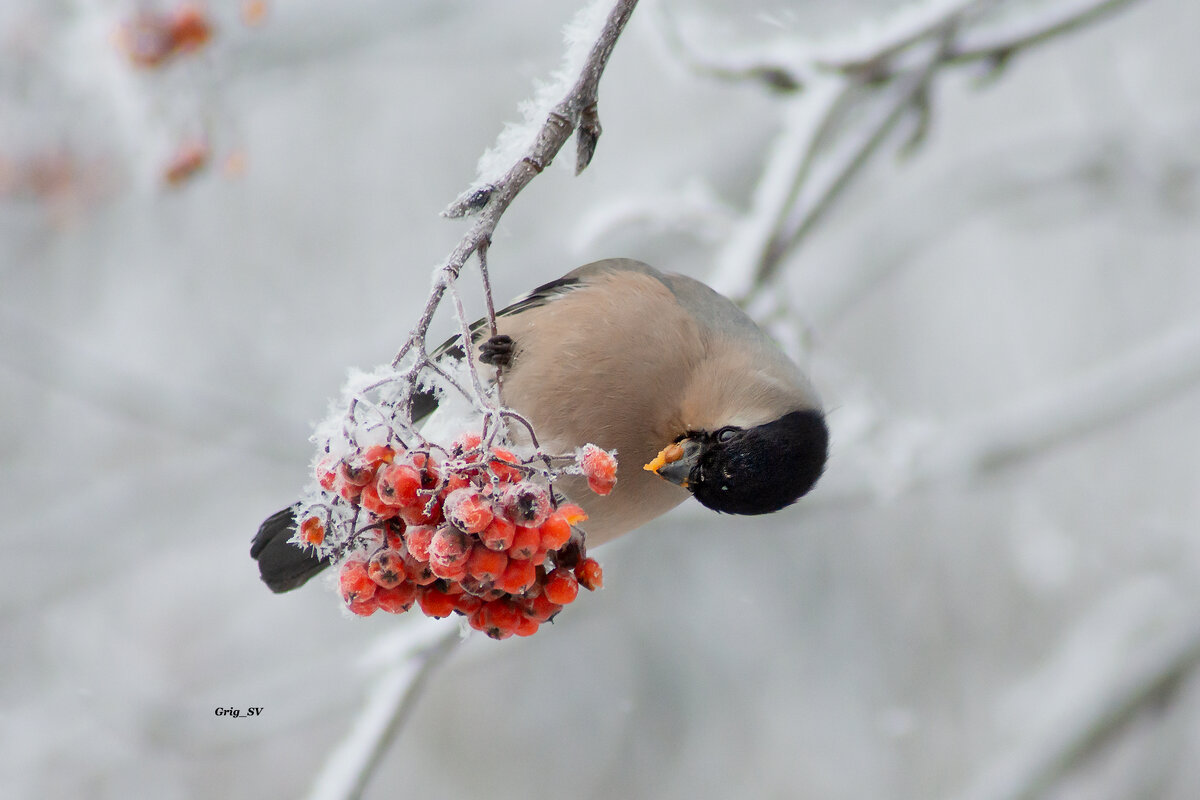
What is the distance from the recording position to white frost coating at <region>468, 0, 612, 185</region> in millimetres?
1307

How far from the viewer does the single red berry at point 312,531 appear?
1.33 m

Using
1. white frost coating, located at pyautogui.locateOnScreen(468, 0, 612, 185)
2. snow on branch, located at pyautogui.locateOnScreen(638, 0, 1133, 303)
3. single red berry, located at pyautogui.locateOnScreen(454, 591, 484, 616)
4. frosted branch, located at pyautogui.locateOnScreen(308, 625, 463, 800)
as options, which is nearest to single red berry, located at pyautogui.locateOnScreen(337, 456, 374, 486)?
single red berry, located at pyautogui.locateOnScreen(454, 591, 484, 616)

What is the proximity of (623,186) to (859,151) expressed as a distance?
9.34 ft

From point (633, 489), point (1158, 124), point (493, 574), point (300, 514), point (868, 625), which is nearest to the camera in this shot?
point (493, 574)

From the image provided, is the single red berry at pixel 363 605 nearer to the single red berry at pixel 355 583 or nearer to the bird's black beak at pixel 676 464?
the single red berry at pixel 355 583

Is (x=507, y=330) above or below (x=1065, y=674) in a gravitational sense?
above

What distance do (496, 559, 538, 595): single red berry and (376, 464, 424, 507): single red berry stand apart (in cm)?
14

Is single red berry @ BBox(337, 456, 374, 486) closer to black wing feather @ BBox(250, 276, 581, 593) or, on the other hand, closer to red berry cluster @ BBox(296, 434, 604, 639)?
red berry cluster @ BBox(296, 434, 604, 639)

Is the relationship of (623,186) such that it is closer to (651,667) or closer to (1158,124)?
(1158,124)

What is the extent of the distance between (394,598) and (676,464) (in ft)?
2.57

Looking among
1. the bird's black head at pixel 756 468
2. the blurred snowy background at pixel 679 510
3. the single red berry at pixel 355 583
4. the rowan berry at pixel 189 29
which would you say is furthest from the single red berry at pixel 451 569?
the blurred snowy background at pixel 679 510

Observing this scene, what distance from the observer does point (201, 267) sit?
20.4 feet

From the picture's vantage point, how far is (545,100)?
1385 mm

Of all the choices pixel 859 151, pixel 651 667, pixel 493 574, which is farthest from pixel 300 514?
pixel 651 667
